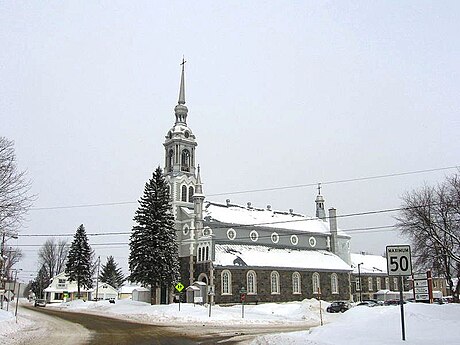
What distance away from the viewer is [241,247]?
60.7m

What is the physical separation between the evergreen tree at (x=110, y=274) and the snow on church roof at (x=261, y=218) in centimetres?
4731

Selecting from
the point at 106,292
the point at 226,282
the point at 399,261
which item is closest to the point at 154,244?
the point at 226,282

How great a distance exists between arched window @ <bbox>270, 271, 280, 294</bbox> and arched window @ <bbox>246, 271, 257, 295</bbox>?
2.74 meters

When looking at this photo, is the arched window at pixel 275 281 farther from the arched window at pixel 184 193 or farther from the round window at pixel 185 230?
the arched window at pixel 184 193

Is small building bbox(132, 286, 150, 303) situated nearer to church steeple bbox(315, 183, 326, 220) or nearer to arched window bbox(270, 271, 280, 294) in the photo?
arched window bbox(270, 271, 280, 294)

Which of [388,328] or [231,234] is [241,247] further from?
[388,328]

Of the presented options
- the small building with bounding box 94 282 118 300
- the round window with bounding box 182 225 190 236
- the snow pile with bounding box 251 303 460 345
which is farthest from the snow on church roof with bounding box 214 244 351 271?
the small building with bounding box 94 282 118 300

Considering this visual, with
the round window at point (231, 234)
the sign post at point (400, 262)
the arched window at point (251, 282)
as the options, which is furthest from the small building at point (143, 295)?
the sign post at point (400, 262)

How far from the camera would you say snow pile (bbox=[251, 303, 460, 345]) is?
14.2 metres

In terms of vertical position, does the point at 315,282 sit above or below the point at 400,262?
below

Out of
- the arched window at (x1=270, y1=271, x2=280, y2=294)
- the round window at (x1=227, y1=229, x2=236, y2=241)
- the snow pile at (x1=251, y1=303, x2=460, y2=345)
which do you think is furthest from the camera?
the round window at (x1=227, y1=229, x2=236, y2=241)

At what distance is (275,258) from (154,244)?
60.5 ft

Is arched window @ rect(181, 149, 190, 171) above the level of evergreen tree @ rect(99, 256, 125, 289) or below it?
above

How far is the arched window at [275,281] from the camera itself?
5882cm
